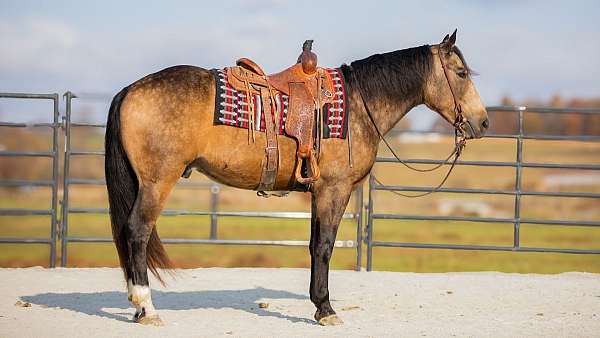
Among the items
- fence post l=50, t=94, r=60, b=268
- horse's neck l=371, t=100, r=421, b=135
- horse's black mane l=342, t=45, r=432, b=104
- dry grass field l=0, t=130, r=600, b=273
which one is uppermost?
horse's black mane l=342, t=45, r=432, b=104

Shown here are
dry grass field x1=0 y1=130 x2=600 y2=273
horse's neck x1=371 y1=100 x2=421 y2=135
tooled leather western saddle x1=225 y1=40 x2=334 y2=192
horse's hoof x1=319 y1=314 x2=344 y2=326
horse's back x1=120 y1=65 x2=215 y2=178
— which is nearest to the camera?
horse's back x1=120 y1=65 x2=215 y2=178

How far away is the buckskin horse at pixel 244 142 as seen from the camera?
15.5 feet

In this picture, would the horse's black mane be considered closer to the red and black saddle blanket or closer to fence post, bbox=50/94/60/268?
the red and black saddle blanket

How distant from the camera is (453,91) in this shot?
17.7 feet

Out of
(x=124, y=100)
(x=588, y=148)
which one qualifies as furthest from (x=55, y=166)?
(x=588, y=148)

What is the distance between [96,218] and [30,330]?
2669 centimetres

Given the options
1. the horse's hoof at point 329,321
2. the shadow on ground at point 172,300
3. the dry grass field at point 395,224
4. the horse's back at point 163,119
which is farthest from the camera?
the dry grass field at point 395,224

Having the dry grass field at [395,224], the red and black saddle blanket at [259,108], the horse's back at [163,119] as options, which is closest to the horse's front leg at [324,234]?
the red and black saddle blanket at [259,108]

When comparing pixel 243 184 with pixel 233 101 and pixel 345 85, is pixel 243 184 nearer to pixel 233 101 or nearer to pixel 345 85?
pixel 233 101

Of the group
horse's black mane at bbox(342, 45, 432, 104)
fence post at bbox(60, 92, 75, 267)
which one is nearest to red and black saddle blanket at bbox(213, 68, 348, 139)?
horse's black mane at bbox(342, 45, 432, 104)

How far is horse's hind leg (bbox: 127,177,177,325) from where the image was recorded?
186 inches

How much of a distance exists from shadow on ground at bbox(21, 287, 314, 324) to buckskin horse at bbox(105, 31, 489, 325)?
1.82ft

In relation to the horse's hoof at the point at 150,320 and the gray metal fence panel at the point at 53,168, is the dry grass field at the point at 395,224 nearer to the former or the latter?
the gray metal fence panel at the point at 53,168

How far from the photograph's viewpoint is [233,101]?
485cm
